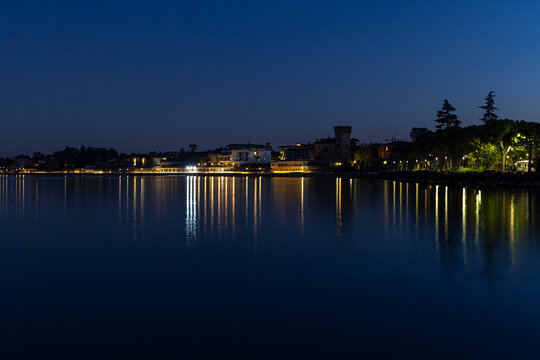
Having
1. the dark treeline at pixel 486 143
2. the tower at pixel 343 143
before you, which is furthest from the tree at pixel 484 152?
the tower at pixel 343 143

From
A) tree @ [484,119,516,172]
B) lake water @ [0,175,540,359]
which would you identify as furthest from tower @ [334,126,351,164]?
lake water @ [0,175,540,359]

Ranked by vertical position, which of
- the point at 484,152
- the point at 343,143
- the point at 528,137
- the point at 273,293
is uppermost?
the point at 343,143

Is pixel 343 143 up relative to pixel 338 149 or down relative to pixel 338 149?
up

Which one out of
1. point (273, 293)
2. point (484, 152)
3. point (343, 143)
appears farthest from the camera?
point (343, 143)

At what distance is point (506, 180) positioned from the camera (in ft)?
191

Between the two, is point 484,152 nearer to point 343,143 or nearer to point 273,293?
point 273,293

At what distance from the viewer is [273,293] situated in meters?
10.2

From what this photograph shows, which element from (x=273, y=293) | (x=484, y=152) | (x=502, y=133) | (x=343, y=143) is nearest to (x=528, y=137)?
(x=502, y=133)

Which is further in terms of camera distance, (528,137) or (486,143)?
(486,143)

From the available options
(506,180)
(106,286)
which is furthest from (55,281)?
(506,180)

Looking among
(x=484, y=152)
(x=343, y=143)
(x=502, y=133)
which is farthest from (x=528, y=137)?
(x=343, y=143)

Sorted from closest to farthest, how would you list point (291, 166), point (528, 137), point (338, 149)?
point (528, 137) → point (291, 166) → point (338, 149)

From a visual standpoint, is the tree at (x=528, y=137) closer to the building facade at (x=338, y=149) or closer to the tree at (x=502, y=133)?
the tree at (x=502, y=133)

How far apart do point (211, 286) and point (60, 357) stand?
426 centimetres
